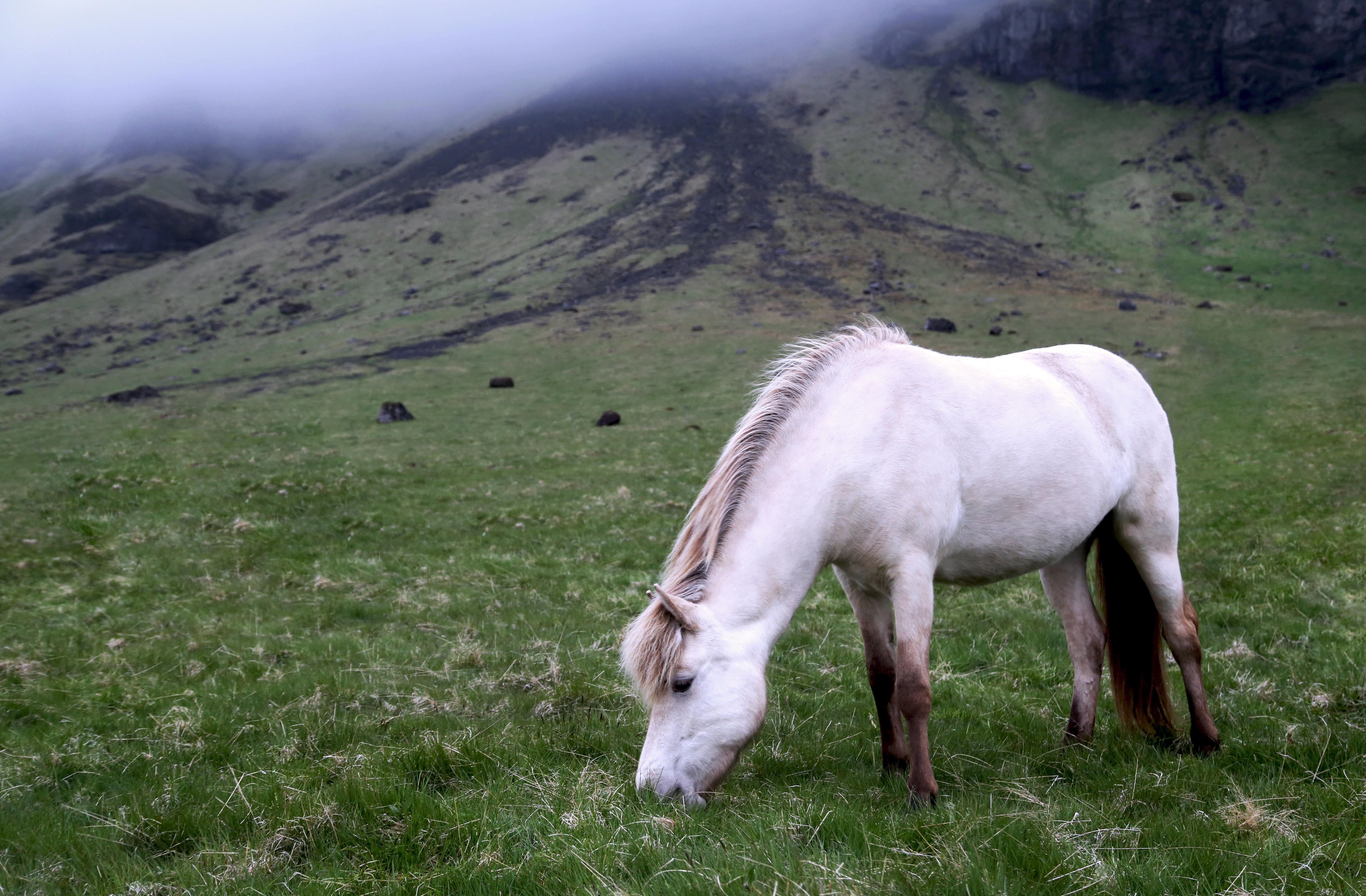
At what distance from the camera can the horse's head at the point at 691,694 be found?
4680mm

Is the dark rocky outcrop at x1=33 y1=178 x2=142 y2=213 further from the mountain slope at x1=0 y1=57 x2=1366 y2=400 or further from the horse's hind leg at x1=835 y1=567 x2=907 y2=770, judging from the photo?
the horse's hind leg at x1=835 y1=567 x2=907 y2=770

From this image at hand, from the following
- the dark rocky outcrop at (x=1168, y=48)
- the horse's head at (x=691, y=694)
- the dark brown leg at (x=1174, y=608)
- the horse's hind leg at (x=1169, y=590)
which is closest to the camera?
the horse's head at (x=691, y=694)

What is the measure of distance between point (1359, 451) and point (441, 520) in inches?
1026

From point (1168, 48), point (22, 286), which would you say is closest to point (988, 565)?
point (22, 286)

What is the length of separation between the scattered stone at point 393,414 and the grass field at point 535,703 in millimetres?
9045

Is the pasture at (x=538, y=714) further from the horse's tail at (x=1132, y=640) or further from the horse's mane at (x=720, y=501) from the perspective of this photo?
the horse's mane at (x=720, y=501)

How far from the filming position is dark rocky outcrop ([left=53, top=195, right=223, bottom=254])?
125 metres

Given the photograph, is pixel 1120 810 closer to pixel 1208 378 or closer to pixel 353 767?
pixel 353 767

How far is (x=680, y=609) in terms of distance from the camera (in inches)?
189

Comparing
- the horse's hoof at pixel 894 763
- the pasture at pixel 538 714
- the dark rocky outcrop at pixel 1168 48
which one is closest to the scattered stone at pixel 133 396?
the pasture at pixel 538 714

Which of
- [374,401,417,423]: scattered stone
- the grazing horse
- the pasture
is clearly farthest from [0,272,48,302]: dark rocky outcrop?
the grazing horse

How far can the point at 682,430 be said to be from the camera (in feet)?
108

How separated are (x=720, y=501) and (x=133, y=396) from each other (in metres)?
52.7

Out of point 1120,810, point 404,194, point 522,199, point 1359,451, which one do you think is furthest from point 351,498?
point 404,194
